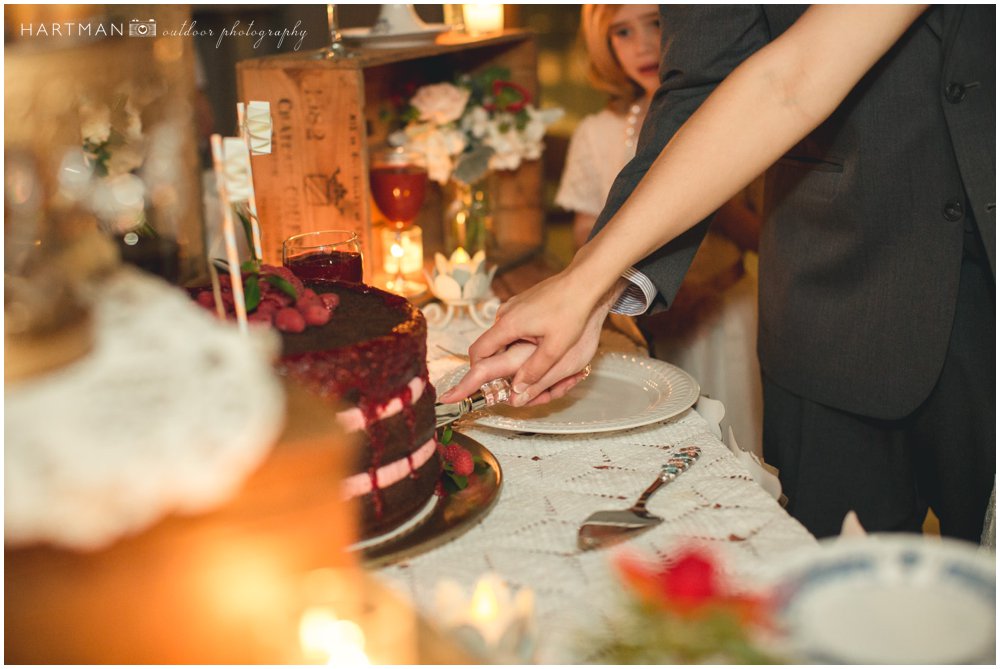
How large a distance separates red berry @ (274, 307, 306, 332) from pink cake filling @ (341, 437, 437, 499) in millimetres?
161

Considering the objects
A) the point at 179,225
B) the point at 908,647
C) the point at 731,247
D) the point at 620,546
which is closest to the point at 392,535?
the point at 620,546

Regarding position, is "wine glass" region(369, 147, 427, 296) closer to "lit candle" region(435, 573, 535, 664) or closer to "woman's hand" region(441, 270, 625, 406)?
"woman's hand" region(441, 270, 625, 406)

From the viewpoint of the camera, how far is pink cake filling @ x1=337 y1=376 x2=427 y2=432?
3.02 ft

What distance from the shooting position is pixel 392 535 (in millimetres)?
970

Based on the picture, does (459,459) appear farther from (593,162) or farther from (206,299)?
(593,162)

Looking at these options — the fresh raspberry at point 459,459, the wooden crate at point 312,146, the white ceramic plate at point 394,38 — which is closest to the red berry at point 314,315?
the fresh raspberry at point 459,459

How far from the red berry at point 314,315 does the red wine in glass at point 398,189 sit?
1194mm

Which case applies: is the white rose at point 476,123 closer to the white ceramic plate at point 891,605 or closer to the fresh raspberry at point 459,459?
the fresh raspberry at point 459,459

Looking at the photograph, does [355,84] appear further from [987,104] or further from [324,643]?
[324,643]

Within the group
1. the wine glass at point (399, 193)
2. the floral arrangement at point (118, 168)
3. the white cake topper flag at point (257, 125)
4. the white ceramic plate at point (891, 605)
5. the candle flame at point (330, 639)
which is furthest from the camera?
the wine glass at point (399, 193)

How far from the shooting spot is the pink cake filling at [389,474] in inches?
36.7

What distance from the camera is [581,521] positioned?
1.02m

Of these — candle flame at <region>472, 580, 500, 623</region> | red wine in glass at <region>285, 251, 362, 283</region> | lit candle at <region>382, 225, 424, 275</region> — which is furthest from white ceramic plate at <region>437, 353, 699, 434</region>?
lit candle at <region>382, 225, 424, 275</region>

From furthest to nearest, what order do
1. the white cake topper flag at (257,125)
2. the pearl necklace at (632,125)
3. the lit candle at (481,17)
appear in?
the pearl necklace at (632,125)
the lit candle at (481,17)
the white cake topper flag at (257,125)
